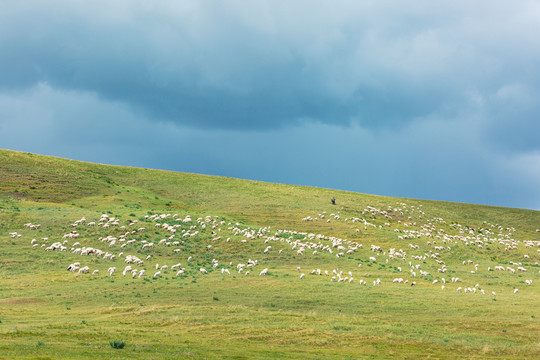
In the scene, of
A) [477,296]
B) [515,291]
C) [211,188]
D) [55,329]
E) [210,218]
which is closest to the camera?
[55,329]

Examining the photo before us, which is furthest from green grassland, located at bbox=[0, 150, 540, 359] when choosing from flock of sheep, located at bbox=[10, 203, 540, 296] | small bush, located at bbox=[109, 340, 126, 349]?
small bush, located at bbox=[109, 340, 126, 349]

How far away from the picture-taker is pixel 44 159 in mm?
108188

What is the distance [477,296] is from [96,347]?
31.5m

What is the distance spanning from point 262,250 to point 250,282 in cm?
1318

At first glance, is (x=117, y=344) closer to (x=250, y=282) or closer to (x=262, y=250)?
(x=250, y=282)

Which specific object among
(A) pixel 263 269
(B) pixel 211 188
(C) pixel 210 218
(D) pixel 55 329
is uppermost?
(B) pixel 211 188

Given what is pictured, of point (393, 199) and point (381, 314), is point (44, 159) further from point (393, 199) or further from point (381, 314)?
point (381, 314)

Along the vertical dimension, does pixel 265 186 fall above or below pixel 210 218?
above

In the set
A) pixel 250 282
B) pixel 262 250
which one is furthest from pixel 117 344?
pixel 262 250

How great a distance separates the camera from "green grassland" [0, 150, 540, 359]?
2686 cm

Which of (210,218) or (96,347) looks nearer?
(96,347)

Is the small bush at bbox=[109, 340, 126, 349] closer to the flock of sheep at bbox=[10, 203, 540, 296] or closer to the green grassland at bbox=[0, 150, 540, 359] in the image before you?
the green grassland at bbox=[0, 150, 540, 359]

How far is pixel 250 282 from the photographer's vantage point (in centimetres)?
4238

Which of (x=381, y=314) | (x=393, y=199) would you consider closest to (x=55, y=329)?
(x=381, y=314)
